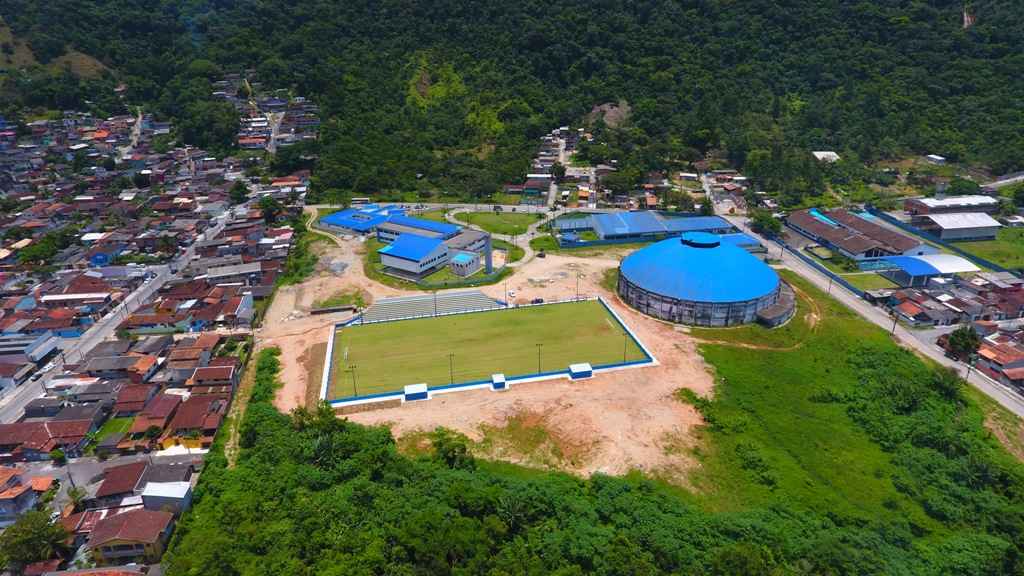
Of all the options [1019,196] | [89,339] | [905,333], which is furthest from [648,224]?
[89,339]

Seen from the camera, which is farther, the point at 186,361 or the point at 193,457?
the point at 186,361

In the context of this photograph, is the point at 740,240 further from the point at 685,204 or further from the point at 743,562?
the point at 743,562

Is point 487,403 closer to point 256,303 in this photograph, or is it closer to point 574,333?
point 574,333

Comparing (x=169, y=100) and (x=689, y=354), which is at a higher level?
(x=169, y=100)

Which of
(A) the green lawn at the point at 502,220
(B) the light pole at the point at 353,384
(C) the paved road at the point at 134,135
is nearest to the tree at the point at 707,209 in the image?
(A) the green lawn at the point at 502,220

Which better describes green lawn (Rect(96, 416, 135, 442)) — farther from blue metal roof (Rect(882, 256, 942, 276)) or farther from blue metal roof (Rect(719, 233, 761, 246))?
blue metal roof (Rect(882, 256, 942, 276))

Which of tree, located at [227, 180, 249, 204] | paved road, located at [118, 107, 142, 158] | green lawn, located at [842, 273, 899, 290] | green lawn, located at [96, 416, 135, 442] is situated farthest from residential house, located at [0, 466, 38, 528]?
paved road, located at [118, 107, 142, 158]

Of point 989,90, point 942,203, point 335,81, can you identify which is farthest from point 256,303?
point 989,90
